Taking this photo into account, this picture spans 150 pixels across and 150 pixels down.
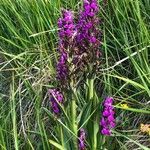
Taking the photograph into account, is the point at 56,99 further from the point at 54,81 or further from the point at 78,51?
the point at 54,81

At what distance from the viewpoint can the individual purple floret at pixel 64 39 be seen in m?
1.50

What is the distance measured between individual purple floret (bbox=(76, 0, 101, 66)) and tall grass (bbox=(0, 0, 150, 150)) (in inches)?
5.3

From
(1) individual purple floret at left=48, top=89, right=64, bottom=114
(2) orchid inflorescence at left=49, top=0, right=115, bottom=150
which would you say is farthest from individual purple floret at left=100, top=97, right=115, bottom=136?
(1) individual purple floret at left=48, top=89, right=64, bottom=114

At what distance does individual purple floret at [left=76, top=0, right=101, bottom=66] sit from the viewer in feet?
5.19

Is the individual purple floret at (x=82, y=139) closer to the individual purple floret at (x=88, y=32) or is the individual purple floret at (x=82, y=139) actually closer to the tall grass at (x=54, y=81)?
the tall grass at (x=54, y=81)

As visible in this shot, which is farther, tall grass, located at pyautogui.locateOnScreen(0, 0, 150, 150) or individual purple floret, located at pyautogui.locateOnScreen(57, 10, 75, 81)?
tall grass, located at pyautogui.locateOnScreen(0, 0, 150, 150)

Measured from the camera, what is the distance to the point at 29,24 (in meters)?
2.58

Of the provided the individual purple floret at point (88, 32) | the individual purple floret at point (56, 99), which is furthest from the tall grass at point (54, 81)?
the individual purple floret at point (88, 32)

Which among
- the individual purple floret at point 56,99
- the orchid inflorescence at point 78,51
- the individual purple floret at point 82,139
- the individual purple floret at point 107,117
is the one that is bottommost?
the individual purple floret at point 82,139

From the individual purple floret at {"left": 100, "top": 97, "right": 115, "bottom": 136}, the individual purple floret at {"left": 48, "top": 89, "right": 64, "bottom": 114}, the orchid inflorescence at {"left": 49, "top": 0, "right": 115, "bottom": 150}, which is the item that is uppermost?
the orchid inflorescence at {"left": 49, "top": 0, "right": 115, "bottom": 150}

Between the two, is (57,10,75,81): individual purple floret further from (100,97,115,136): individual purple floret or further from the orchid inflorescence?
(100,97,115,136): individual purple floret

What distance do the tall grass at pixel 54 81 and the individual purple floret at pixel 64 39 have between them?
0.14 m

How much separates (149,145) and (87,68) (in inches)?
18.1

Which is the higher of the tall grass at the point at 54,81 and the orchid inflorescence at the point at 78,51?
the orchid inflorescence at the point at 78,51
